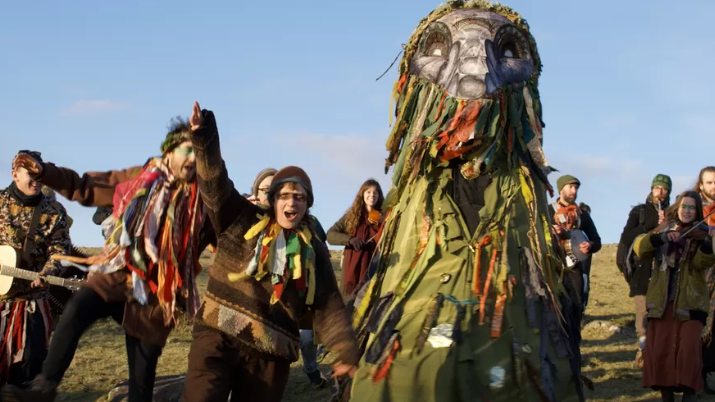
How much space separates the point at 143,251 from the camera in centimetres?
490

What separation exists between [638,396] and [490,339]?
3.86 metres

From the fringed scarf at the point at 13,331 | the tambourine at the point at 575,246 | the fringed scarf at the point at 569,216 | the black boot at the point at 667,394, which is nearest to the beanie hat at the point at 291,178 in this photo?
the fringed scarf at the point at 13,331

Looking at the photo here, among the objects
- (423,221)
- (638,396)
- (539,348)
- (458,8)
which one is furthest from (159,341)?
(638,396)

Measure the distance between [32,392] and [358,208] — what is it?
449cm

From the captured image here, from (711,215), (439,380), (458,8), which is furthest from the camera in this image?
(711,215)

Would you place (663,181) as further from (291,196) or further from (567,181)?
(291,196)

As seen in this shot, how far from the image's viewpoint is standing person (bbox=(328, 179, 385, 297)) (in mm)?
8266

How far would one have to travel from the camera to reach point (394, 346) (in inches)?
185

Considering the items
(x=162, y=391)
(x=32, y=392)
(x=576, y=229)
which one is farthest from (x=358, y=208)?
(x=32, y=392)

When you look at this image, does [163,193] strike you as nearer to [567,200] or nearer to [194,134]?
[194,134]

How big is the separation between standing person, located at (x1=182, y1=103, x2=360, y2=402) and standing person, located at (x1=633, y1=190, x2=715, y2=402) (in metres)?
3.71

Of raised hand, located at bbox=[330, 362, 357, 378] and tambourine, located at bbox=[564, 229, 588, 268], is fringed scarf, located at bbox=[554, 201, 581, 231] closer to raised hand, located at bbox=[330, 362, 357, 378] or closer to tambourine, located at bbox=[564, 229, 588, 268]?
tambourine, located at bbox=[564, 229, 588, 268]

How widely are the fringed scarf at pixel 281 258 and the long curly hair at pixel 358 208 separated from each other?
3.63 m

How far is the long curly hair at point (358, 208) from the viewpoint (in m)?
8.52
